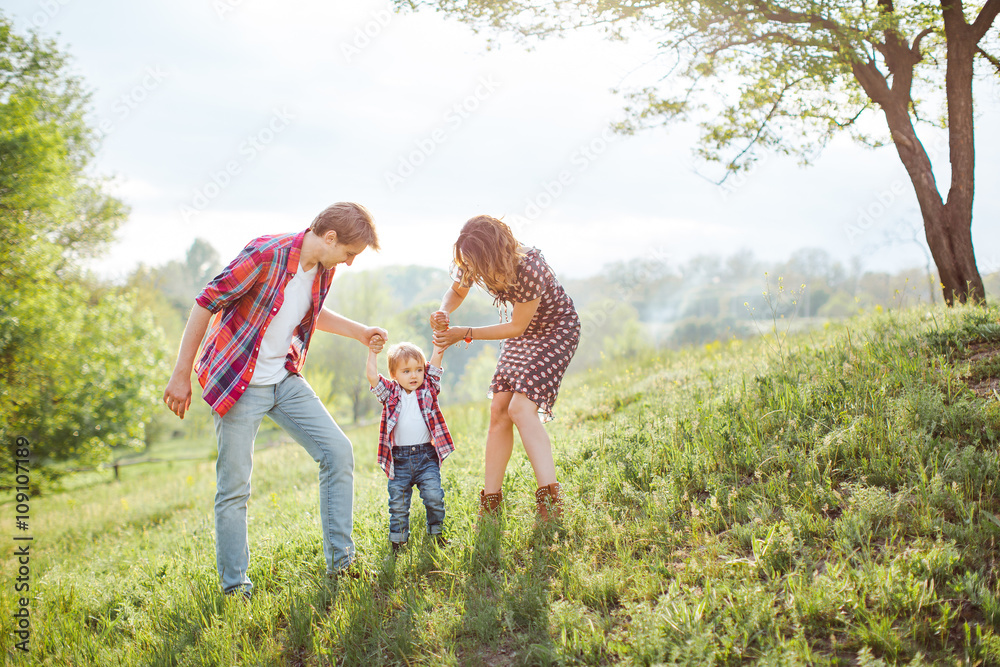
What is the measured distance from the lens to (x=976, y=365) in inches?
157

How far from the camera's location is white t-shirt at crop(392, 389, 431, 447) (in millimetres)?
3785

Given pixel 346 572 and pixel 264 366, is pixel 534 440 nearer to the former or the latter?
pixel 346 572

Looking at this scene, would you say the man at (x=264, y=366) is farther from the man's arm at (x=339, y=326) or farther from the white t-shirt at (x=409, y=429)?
the white t-shirt at (x=409, y=429)

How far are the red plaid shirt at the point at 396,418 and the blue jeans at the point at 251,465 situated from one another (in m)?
0.24

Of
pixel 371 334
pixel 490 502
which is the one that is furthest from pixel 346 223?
pixel 490 502

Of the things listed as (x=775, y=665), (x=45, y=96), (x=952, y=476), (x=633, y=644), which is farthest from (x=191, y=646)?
(x=45, y=96)

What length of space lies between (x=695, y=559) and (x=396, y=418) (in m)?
1.98

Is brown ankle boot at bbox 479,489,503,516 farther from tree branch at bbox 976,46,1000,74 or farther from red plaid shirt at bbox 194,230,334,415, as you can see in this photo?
tree branch at bbox 976,46,1000,74

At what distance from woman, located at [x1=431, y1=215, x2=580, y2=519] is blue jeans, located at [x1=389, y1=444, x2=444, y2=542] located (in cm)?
31

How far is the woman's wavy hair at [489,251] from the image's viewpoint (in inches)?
138

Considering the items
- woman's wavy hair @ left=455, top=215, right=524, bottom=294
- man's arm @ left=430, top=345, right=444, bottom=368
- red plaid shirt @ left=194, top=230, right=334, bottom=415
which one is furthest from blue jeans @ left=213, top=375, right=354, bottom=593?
woman's wavy hair @ left=455, top=215, right=524, bottom=294

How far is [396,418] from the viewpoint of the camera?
380 cm

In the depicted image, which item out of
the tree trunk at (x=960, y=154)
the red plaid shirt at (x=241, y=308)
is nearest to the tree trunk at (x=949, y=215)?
the tree trunk at (x=960, y=154)

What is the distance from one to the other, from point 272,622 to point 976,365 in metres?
4.82
